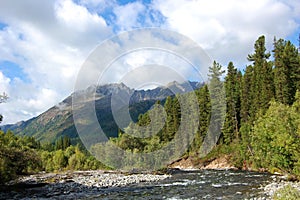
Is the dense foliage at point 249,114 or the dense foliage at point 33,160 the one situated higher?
the dense foliage at point 249,114

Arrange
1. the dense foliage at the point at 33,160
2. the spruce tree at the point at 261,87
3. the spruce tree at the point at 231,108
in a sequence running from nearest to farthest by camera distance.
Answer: the dense foliage at the point at 33,160
the spruce tree at the point at 261,87
the spruce tree at the point at 231,108

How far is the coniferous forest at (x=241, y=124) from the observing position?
30.1m

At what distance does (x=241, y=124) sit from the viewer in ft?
193

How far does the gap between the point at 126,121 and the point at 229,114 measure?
21395 mm

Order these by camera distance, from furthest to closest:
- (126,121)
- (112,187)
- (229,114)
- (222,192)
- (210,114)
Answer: (210,114)
(229,114)
(126,121)
(112,187)
(222,192)

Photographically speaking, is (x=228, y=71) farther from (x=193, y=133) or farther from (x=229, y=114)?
(x=193, y=133)

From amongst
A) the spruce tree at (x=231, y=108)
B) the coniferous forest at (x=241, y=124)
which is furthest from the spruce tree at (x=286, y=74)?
the spruce tree at (x=231, y=108)

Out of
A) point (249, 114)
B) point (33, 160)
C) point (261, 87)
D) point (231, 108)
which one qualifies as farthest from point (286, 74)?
point (33, 160)

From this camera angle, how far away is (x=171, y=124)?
78000 mm

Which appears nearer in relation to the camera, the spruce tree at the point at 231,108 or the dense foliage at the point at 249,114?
the dense foliage at the point at 249,114

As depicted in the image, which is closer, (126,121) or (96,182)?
(96,182)

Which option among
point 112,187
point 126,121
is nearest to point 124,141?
point 126,121

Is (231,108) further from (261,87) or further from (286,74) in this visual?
(286,74)

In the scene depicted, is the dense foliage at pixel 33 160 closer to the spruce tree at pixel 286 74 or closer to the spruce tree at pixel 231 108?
the spruce tree at pixel 231 108
